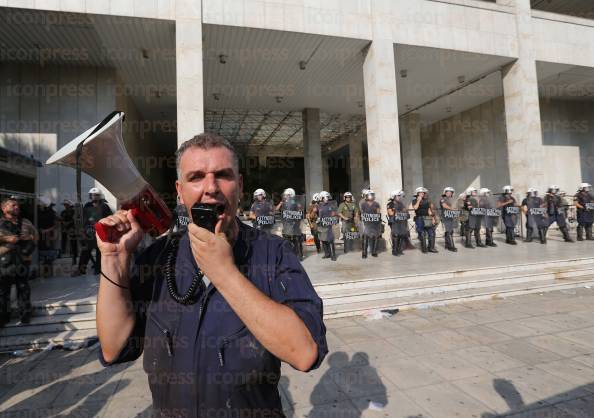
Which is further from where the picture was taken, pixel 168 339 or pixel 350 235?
pixel 350 235

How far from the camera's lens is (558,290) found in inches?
261

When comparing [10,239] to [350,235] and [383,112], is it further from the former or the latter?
[383,112]

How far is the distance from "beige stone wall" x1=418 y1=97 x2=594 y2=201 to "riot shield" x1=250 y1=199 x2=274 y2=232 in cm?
1586

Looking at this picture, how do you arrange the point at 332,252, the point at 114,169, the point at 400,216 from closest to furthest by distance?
the point at 114,169 < the point at 332,252 < the point at 400,216

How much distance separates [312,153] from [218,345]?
61.0 ft

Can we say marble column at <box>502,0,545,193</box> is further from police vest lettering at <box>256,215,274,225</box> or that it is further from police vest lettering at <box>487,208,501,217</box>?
police vest lettering at <box>256,215,274,225</box>

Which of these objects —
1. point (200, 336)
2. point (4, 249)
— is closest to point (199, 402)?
point (200, 336)

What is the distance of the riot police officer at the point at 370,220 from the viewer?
31.4 feet

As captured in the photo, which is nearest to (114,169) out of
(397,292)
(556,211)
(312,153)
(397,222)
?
(397,292)

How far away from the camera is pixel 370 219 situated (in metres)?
9.58

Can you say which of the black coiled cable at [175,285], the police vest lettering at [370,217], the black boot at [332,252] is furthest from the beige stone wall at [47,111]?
the black coiled cable at [175,285]

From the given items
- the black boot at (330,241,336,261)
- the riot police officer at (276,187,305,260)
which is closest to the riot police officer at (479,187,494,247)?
the black boot at (330,241,336,261)

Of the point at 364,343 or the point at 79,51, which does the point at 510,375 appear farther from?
the point at 79,51

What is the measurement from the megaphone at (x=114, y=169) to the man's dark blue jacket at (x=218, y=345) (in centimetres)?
24
